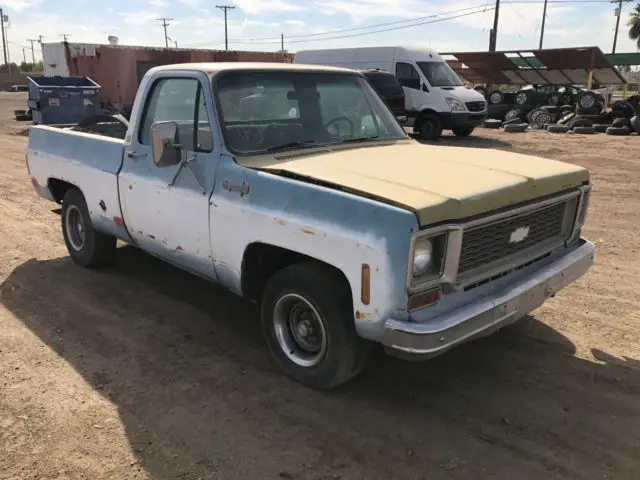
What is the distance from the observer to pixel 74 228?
19.7 ft

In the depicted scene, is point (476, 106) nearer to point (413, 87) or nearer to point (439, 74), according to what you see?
point (439, 74)

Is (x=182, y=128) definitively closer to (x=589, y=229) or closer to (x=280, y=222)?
(x=280, y=222)

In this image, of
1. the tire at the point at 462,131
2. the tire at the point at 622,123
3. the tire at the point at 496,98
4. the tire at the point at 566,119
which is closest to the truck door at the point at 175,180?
the tire at the point at 462,131

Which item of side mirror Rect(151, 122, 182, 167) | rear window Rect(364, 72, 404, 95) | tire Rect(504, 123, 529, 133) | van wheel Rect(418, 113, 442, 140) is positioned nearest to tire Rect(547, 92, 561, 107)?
tire Rect(504, 123, 529, 133)

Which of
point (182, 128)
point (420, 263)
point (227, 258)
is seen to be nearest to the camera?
point (420, 263)

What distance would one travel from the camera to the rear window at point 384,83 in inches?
558

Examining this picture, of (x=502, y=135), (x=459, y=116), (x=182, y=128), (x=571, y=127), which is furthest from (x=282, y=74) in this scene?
(x=571, y=127)

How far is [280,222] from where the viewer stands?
11.1 feet

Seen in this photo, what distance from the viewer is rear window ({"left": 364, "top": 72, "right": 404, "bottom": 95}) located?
14.2 meters

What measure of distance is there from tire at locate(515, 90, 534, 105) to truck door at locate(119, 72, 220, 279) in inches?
895

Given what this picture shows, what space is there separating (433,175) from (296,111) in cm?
136

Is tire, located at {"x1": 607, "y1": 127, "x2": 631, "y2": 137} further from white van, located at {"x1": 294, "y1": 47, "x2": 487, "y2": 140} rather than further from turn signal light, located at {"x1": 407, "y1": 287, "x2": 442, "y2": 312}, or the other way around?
turn signal light, located at {"x1": 407, "y1": 287, "x2": 442, "y2": 312}

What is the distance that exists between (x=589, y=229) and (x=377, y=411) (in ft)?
16.2

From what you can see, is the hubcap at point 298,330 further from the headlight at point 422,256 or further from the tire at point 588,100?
the tire at point 588,100
